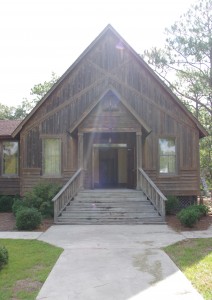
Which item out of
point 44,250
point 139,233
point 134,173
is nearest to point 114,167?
point 134,173

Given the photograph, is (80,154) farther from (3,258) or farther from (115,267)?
(115,267)

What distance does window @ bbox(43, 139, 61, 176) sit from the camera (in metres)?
17.8

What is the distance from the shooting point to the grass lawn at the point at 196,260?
19.7 ft

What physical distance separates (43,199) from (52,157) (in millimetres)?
3243

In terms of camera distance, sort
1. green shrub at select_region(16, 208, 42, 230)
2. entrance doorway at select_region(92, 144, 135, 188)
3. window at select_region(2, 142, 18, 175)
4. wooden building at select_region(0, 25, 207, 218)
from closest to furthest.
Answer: green shrub at select_region(16, 208, 42, 230)
wooden building at select_region(0, 25, 207, 218)
window at select_region(2, 142, 18, 175)
entrance doorway at select_region(92, 144, 135, 188)

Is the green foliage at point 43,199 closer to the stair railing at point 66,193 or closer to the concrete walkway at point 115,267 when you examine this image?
the stair railing at point 66,193

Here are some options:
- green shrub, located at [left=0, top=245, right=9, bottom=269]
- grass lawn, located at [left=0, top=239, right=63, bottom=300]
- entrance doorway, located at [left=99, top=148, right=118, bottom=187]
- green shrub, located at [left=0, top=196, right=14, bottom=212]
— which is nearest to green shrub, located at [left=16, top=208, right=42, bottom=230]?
grass lawn, located at [left=0, top=239, right=63, bottom=300]

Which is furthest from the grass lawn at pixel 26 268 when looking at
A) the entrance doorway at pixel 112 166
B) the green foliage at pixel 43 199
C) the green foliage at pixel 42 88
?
the green foliage at pixel 42 88

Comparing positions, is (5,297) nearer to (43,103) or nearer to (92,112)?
(92,112)

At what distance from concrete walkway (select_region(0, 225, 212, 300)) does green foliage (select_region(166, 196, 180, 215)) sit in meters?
4.46

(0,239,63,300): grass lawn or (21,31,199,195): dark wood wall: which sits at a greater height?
(21,31,199,195): dark wood wall

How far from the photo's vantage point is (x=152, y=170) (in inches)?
697

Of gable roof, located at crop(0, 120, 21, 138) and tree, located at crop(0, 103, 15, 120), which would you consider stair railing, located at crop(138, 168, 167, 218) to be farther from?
tree, located at crop(0, 103, 15, 120)

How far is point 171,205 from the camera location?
1619cm
